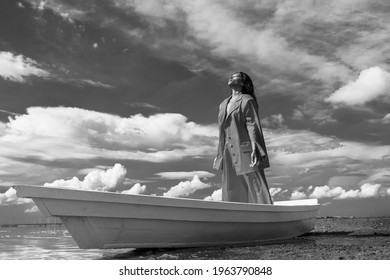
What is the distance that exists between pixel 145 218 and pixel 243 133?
326 centimetres

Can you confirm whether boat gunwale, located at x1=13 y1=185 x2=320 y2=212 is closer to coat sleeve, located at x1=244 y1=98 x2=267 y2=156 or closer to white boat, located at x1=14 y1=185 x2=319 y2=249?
white boat, located at x1=14 y1=185 x2=319 y2=249

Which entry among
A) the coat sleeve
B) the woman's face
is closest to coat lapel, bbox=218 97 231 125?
the woman's face

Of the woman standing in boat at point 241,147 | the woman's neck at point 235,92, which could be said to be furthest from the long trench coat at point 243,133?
the woman's neck at point 235,92

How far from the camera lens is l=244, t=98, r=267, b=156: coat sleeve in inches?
348

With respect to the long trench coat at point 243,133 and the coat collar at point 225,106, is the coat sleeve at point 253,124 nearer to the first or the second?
the long trench coat at point 243,133

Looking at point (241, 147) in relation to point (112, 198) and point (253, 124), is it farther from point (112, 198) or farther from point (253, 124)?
point (112, 198)

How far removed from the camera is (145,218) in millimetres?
6773

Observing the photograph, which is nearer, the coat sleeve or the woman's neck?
the coat sleeve

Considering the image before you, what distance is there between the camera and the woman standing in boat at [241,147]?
8906 millimetres

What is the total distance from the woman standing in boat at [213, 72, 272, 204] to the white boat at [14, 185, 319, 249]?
0.79 m

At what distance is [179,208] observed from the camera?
7.03 m

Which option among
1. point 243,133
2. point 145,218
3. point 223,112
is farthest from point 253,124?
point 145,218
